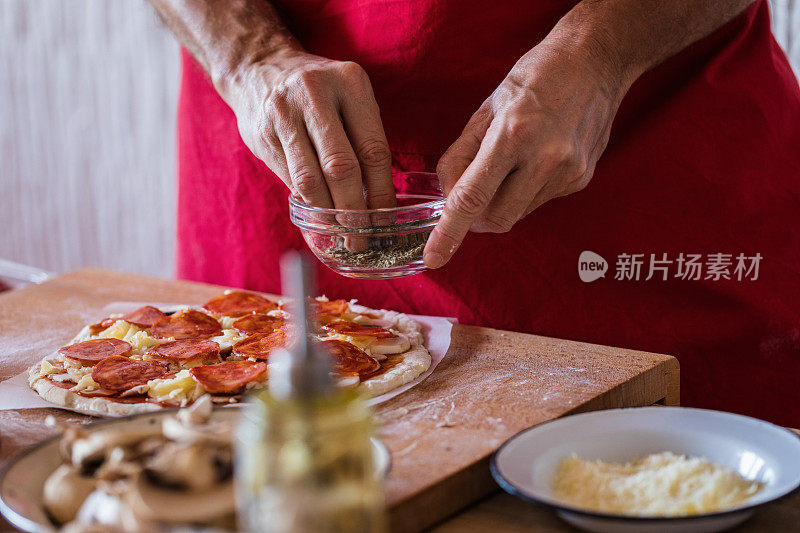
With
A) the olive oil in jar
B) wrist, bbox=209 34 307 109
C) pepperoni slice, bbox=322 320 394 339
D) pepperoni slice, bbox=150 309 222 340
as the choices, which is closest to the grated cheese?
the olive oil in jar

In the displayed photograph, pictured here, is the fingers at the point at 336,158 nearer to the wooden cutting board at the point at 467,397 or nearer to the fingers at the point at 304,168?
the fingers at the point at 304,168

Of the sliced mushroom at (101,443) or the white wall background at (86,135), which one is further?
the white wall background at (86,135)

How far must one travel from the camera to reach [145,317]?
164 cm

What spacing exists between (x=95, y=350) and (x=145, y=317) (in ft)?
0.71

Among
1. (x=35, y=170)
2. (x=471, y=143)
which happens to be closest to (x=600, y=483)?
(x=471, y=143)

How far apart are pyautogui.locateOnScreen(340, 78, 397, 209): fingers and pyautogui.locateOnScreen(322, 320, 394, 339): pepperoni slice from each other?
21 cm

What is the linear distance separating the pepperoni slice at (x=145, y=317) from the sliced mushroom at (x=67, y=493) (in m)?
0.75

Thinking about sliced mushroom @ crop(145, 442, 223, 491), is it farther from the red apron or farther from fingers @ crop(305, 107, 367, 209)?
the red apron

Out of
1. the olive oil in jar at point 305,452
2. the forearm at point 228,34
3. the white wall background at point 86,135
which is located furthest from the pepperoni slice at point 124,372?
the white wall background at point 86,135

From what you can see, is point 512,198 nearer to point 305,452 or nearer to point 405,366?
point 405,366

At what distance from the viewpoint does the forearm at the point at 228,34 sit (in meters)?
1.67

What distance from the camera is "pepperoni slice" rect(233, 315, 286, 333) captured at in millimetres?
1527

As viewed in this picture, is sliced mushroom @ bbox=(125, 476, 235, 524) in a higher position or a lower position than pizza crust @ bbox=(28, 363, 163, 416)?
higher

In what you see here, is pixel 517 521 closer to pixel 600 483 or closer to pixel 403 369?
pixel 600 483
